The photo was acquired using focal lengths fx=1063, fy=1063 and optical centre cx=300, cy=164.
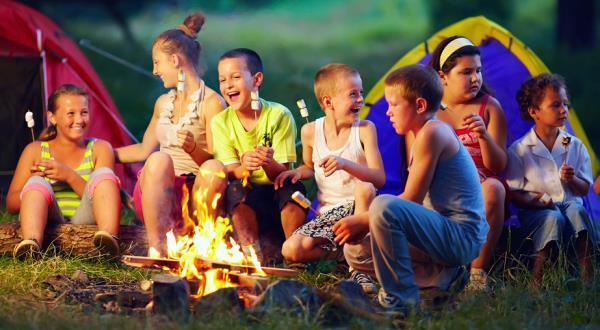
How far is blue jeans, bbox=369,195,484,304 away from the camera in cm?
416

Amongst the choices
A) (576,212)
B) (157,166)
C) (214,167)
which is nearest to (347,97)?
(214,167)

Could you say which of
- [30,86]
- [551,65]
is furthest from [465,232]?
[551,65]

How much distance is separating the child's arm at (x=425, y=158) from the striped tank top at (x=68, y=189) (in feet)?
6.84

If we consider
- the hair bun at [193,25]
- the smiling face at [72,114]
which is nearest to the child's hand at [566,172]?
the hair bun at [193,25]

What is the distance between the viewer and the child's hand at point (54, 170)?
217 inches

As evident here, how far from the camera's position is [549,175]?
5312 millimetres

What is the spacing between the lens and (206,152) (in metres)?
5.43

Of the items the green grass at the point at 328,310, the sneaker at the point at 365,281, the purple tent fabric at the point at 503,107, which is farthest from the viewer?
the purple tent fabric at the point at 503,107

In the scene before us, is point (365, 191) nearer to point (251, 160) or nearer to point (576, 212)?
point (251, 160)

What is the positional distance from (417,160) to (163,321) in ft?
3.96

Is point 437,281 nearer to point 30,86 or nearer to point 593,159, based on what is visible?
point 593,159

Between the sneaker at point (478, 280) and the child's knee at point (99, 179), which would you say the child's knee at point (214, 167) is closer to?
the child's knee at point (99, 179)

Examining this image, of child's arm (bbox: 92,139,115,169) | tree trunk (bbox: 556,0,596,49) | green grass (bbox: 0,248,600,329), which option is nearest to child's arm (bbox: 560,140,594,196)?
green grass (bbox: 0,248,600,329)

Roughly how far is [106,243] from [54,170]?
0.55 metres
